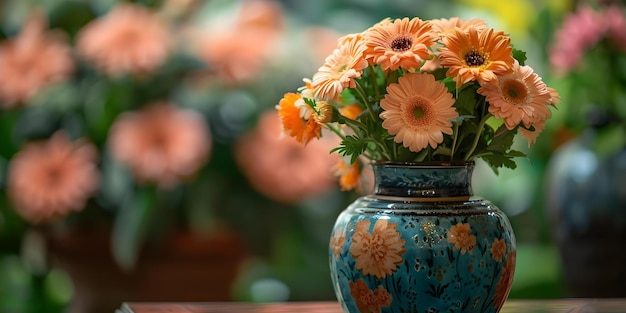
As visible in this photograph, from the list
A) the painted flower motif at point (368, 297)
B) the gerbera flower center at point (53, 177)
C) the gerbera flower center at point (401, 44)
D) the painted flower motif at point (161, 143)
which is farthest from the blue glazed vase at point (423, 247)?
the gerbera flower center at point (53, 177)

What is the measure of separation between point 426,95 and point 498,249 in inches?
6.0

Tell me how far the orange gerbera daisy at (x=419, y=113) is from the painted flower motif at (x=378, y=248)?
8 centimetres

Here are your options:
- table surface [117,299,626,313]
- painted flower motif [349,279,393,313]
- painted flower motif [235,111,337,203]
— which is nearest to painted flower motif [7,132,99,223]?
painted flower motif [235,111,337,203]

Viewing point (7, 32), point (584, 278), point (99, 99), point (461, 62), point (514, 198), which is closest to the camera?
point (461, 62)

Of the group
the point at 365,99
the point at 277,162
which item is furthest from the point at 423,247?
the point at 277,162

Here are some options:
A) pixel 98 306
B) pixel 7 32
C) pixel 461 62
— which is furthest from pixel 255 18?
pixel 461 62

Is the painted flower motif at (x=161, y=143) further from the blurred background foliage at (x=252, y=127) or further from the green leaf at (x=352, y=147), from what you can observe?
the green leaf at (x=352, y=147)

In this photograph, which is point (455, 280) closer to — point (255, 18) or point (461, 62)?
point (461, 62)

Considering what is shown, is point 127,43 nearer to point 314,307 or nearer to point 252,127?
point 252,127

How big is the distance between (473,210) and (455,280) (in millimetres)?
69

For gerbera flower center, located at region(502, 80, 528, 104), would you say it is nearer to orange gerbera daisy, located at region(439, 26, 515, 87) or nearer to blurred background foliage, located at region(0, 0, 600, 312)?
orange gerbera daisy, located at region(439, 26, 515, 87)

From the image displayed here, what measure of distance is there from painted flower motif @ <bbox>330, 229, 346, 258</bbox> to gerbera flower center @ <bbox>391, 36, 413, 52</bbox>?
173mm

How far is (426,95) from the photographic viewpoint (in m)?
0.81

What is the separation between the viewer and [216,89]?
180cm
